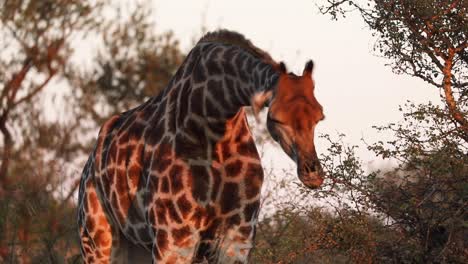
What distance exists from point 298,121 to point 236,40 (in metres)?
1.48

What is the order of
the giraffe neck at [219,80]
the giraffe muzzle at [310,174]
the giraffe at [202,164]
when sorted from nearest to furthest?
the giraffe muzzle at [310,174], the giraffe neck at [219,80], the giraffe at [202,164]

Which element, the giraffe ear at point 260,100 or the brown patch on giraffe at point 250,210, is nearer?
the giraffe ear at point 260,100

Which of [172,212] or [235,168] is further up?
[235,168]

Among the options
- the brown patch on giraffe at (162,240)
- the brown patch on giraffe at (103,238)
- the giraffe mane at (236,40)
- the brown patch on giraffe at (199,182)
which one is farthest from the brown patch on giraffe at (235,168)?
the brown patch on giraffe at (103,238)

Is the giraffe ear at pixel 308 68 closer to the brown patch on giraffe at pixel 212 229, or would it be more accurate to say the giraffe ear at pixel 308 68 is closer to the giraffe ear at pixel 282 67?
the giraffe ear at pixel 282 67

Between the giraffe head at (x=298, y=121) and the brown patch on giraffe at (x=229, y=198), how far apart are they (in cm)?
139

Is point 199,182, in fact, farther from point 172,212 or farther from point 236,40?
point 236,40

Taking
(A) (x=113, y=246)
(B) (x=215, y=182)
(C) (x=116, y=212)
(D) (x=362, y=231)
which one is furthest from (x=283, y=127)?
(D) (x=362, y=231)

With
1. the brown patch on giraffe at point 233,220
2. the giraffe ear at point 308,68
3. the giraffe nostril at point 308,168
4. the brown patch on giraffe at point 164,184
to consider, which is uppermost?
the giraffe ear at point 308,68

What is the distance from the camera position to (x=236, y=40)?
20.8 feet

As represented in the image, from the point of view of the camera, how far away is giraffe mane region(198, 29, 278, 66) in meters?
5.82

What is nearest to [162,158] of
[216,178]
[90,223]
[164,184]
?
[164,184]

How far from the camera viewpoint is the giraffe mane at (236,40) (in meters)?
5.82

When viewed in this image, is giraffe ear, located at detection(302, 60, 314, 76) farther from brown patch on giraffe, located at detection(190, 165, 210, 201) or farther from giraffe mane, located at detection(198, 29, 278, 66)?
brown patch on giraffe, located at detection(190, 165, 210, 201)
